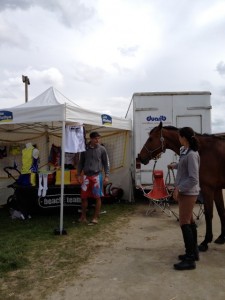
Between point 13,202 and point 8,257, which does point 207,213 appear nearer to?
point 8,257

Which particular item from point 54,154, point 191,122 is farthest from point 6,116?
point 191,122

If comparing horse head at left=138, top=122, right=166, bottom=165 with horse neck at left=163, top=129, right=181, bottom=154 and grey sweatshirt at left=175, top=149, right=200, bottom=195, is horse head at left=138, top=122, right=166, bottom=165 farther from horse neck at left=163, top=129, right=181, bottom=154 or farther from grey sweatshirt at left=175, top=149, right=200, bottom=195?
grey sweatshirt at left=175, top=149, right=200, bottom=195

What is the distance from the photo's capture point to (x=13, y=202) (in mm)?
8148

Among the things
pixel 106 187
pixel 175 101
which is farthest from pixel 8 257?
pixel 175 101

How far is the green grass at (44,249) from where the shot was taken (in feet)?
13.0

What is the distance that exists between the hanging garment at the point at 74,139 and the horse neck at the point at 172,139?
70.4 inches

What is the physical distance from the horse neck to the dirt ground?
1548mm

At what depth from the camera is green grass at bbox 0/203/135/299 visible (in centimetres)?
397

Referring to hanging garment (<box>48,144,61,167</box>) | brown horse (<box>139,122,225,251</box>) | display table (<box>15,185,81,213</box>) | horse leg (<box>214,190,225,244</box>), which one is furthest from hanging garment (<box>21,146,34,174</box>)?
horse leg (<box>214,190,225,244</box>)

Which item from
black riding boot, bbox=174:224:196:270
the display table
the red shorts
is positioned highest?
the red shorts

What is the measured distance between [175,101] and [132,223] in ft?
12.0

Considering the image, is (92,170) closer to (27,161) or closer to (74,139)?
(74,139)

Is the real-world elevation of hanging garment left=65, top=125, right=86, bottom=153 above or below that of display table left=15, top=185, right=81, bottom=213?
above

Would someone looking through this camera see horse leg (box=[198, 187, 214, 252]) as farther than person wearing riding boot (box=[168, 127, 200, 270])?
Yes
